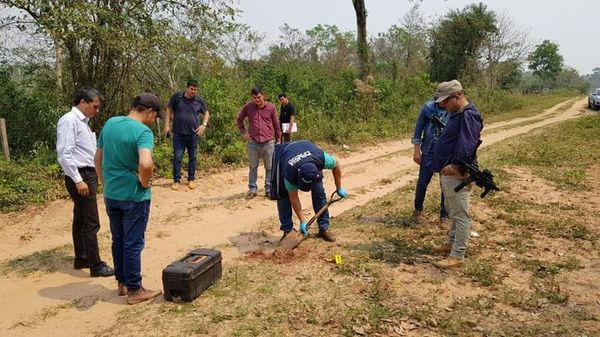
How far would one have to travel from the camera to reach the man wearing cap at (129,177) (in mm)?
3787

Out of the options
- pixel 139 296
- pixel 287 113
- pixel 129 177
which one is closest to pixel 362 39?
pixel 287 113

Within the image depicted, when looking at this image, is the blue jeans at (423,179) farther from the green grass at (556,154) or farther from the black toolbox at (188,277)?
the green grass at (556,154)

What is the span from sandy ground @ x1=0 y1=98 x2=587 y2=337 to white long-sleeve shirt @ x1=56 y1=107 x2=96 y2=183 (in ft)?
3.72

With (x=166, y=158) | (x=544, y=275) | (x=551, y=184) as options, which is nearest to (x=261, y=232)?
(x=544, y=275)

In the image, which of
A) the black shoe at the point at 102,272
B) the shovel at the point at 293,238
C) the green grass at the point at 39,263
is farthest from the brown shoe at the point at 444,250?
the green grass at the point at 39,263

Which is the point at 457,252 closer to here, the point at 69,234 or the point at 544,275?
the point at 544,275

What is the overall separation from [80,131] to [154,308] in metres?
1.84

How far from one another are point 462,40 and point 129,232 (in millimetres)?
28912

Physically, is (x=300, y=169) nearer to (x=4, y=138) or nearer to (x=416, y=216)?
(x=416, y=216)

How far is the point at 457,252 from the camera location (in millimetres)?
4766

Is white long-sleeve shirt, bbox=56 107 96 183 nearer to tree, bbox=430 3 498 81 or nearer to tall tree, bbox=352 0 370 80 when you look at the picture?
tall tree, bbox=352 0 370 80

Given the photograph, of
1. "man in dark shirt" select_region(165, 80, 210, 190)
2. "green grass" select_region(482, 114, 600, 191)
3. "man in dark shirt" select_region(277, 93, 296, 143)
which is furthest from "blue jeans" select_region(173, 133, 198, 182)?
"green grass" select_region(482, 114, 600, 191)

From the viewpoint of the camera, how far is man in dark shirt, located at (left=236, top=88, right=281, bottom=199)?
745cm

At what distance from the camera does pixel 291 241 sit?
5309 millimetres
